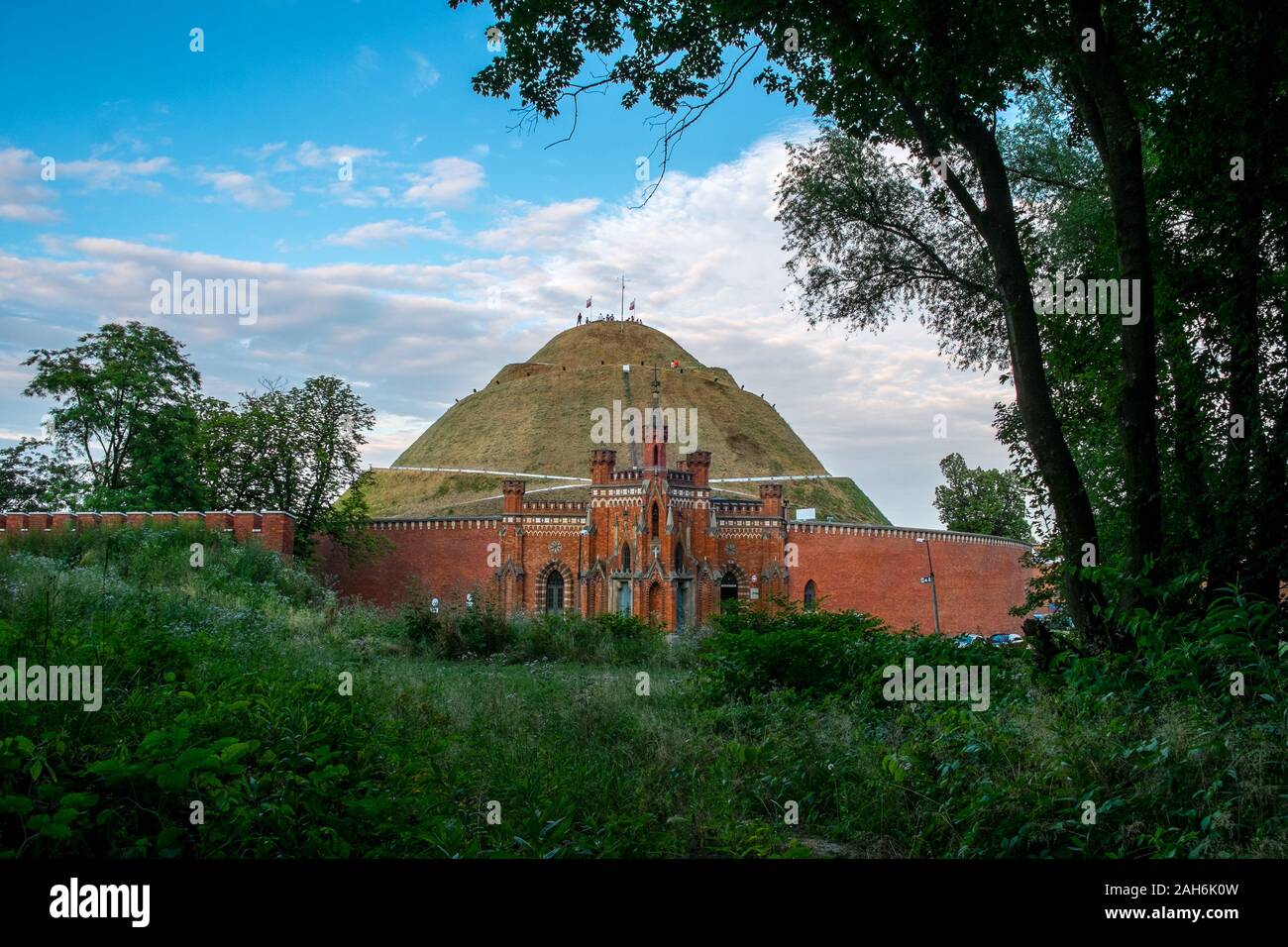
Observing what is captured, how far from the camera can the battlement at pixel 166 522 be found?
26.0 metres

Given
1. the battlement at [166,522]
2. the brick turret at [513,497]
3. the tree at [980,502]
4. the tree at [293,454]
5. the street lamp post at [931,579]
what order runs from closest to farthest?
1. the battlement at [166,522]
2. the tree at [293,454]
3. the brick turret at [513,497]
4. the street lamp post at [931,579]
5. the tree at [980,502]

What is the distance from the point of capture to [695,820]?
20.2ft

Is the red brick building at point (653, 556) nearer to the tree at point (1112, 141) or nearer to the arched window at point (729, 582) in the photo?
the arched window at point (729, 582)

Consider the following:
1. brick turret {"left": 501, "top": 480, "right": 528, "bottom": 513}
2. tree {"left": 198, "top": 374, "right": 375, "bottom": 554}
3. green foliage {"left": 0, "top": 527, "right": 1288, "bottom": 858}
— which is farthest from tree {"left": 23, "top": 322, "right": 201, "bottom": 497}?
green foliage {"left": 0, "top": 527, "right": 1288, "bottom": 858}

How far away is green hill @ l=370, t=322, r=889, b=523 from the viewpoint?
226 ft

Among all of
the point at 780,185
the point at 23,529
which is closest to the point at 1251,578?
the point at 780,185

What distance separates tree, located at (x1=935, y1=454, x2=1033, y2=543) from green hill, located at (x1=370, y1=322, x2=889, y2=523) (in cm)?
730

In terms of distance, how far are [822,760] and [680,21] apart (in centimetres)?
792

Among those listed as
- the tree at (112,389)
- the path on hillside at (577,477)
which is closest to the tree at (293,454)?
the tree at (112,389)

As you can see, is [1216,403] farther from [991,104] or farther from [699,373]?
[699,373]

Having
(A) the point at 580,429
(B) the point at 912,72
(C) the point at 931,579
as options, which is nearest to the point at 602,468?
(C) the point at 931,579

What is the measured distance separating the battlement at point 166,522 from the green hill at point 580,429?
32449 millimetres

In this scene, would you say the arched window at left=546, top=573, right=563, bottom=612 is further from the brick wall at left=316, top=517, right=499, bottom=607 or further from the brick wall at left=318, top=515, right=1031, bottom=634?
the brick wall at left=316, top=517, right=499, bottom=607

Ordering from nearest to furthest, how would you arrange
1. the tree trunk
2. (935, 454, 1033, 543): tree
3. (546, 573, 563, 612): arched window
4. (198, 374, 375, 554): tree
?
1. the tree trunk
2. (198, 374, 375, 554): tree
3. (546, 573, 563, 612): arched window
4. (935, 454, 1033, 543): tree
